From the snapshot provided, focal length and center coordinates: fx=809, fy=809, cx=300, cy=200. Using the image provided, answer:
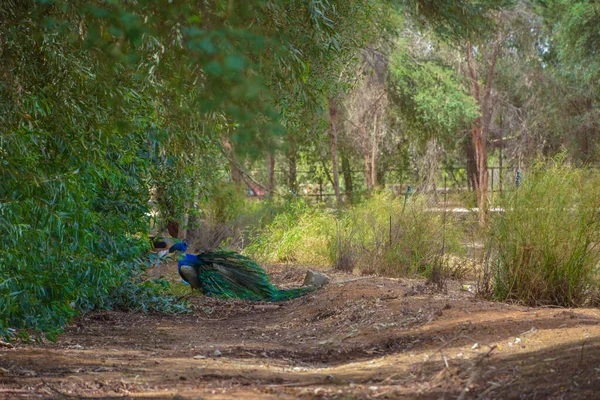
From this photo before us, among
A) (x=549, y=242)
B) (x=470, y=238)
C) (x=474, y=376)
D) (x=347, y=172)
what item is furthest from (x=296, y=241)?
(x=347, y=172)

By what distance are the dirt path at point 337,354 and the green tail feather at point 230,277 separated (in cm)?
111

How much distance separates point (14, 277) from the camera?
472 cm

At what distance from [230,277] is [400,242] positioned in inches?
90.6

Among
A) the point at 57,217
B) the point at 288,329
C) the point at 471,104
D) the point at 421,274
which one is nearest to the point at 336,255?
the point at 421,274

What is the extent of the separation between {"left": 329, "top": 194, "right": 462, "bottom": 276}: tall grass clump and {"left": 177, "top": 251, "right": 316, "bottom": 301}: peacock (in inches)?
63.3

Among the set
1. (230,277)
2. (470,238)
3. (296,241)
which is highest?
(470,238)

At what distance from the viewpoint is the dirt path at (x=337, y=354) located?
424 cm

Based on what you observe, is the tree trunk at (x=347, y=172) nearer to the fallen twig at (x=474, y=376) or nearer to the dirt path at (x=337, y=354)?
the dirt path at (x=337, y=354)

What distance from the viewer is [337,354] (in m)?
5.78

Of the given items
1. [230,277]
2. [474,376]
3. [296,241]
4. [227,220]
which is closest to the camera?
[474,376]

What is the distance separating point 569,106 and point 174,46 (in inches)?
848

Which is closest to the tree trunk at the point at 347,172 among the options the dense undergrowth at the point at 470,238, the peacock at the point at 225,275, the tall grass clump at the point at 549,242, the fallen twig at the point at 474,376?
the dense undergrowth at the point at 470,238

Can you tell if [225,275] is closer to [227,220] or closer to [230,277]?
[230,277]

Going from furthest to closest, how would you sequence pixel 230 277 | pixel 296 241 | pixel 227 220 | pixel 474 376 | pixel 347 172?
pixel 347 172
pixel 227 220
pixel 296 241
pixel 230 277
pixel 474 376
